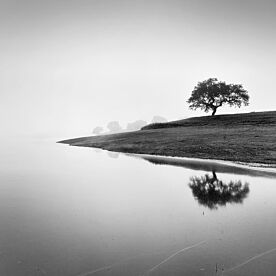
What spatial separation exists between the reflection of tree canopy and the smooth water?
6 cm

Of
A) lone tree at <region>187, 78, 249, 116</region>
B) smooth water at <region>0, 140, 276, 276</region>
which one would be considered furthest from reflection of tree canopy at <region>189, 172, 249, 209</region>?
lone tree at <region>187, 78, 249, 116</region>

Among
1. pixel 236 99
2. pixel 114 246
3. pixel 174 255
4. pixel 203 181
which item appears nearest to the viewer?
pixel 174 255

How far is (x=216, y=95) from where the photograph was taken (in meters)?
86.4

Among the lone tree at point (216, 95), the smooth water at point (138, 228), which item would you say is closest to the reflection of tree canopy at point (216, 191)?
the smooth water at point (138, 228)

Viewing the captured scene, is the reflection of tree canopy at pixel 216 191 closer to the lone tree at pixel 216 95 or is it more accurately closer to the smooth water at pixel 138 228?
the smooth water at pixel 138 228

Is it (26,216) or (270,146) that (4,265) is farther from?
(270,146)

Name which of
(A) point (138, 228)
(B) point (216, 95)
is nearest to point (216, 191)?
(A) point (138, 228)

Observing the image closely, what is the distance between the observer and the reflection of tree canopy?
14.5 m

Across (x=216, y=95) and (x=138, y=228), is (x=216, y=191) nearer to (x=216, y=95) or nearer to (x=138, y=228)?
(x=138, y=228)

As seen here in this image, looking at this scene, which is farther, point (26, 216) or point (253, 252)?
point (26, 216)

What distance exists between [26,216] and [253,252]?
911 centimetres

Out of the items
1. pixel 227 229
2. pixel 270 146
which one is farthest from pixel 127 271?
pixel 270 146

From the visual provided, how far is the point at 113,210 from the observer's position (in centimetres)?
1298

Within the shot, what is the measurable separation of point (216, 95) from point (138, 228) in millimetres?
81496
